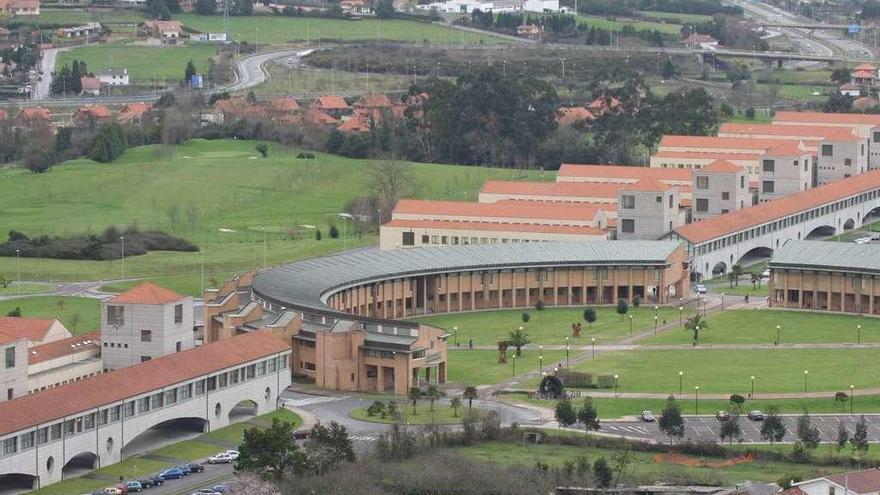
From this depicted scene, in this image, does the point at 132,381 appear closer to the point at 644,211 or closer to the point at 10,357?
the point at 10,357

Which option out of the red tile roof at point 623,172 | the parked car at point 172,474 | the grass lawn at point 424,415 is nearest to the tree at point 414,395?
the grass lawn at point 424,415

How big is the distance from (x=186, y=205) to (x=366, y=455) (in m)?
55.5

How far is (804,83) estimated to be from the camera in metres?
184

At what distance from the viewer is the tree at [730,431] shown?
236ft

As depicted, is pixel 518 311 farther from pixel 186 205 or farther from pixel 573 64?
pixel 573 64

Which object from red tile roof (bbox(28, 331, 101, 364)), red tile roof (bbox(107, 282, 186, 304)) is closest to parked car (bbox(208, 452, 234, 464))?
red tile roof (bbox(28, 331, 101, 364))

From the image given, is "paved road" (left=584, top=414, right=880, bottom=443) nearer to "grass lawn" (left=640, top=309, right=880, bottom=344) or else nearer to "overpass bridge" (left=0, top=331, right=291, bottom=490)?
"overpass bridge" (left=0, top=331, right=291, bottom=490)

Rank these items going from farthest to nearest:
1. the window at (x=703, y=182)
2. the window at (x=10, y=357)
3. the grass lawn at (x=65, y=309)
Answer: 1. the window at (x=703, y=182)
2. the grass lawn at (x=65, y=309)
3. the window at (x=10, y=357)

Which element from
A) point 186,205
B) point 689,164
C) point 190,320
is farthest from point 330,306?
point 689,164

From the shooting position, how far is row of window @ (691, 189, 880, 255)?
108938mm

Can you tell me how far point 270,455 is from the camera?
66750 millimetres

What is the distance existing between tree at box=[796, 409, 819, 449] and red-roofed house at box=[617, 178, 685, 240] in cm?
3926

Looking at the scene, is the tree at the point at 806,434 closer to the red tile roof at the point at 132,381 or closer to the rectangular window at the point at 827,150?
the red tile roof at the point at 132,381

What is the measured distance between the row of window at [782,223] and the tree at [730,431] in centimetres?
3453
